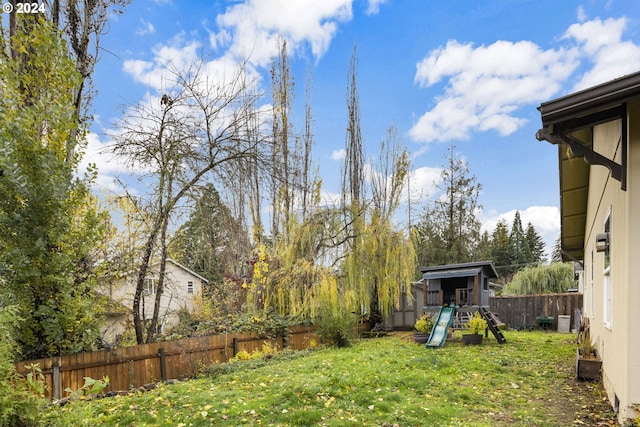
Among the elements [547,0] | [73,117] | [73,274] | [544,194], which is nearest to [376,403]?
[73,274]

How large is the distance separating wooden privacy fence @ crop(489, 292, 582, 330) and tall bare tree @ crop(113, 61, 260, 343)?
582 inches

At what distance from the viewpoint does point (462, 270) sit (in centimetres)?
1350

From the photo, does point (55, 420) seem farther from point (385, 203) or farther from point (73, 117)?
point (385, 203)

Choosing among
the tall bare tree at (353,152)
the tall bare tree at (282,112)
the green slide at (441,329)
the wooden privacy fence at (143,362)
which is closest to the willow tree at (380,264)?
the tall bare tree at (353,152)

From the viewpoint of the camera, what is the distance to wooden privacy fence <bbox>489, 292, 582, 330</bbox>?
1628 cm

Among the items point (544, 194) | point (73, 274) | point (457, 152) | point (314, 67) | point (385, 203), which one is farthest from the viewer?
point (457, 152)

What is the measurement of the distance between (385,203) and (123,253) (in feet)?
36.8

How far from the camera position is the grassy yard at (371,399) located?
429cm

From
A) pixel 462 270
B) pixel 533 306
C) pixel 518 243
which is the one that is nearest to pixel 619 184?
pixel 462 270

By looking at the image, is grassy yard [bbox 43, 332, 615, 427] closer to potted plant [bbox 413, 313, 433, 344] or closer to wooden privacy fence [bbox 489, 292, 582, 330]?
potted plant [bbox 413, 313, 433, 344]

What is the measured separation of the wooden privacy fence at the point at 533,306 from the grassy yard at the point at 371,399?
1007 cm

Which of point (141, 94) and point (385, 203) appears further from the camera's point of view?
point (385, 203)

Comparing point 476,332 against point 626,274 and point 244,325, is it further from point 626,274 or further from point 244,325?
point 626,274

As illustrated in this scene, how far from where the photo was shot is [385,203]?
17.1 meters
